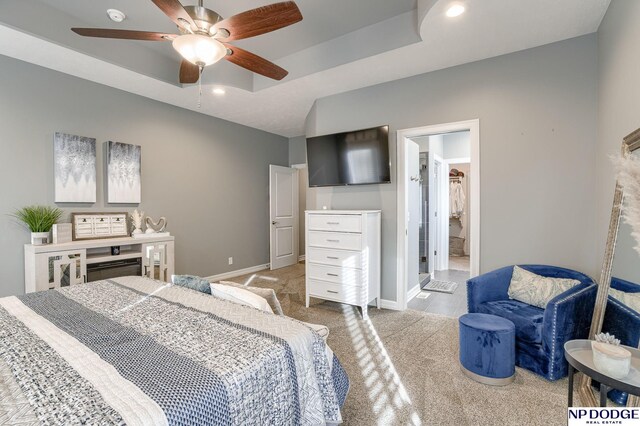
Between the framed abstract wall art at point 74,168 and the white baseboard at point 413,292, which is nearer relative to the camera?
the framed abstract wall art at point 74,168

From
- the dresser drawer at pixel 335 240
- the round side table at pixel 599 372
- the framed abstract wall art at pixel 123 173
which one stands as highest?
the framed abstract wall art at pixel 123 173

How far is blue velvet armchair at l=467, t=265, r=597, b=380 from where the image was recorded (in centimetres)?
195

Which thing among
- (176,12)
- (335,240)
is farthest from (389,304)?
(176,12)

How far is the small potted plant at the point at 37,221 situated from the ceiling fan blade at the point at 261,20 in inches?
109

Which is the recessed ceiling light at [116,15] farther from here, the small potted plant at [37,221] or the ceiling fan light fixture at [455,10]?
the ceiling fan light fixture at [455,10]

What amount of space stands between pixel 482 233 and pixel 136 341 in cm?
294

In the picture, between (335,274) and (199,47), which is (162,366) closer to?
(199,47)

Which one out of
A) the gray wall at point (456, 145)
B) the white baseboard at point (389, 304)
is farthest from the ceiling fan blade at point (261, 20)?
the gray wall at point (456, 145)

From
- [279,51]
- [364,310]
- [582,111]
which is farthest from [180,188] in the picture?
[582,111]

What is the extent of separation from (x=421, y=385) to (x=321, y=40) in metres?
3.29

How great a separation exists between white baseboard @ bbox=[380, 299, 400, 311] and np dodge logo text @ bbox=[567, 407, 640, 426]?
2421 millimetres

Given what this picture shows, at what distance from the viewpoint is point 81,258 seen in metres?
3.08

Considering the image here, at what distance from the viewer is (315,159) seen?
3.83m

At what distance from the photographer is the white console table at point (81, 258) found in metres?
2.86
